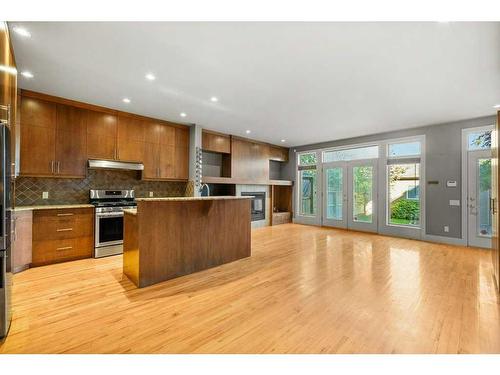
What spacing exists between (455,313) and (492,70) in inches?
119

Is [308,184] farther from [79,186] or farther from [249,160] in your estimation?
[79,186]

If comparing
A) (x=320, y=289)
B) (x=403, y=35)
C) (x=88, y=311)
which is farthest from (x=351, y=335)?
(x=403, y=35)

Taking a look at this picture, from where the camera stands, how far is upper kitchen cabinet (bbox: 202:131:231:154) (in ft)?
20.5

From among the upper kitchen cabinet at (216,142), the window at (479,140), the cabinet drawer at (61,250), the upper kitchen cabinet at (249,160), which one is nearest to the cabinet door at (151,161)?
the upper kitchen cabinet at (216,142)

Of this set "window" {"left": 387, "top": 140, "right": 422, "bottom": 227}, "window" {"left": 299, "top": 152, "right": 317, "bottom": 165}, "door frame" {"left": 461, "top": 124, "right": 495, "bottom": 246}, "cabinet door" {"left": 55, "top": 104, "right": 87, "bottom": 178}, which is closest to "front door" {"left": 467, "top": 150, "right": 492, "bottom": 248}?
"door frame" {"left": 461, "top": 124, "right": 495, "bottom": 246}

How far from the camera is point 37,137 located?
3.93 meters

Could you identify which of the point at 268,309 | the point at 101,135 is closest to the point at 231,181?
the point at 101,135

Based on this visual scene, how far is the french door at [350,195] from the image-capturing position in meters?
6.70

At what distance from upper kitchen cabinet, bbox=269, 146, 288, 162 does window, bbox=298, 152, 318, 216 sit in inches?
20.6

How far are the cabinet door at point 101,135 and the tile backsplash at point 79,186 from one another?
41 cm

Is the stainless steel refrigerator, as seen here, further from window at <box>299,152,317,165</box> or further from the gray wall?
window at <box>299,152,317,165</box>

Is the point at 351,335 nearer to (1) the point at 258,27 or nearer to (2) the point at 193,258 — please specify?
(2) the point at 193,258

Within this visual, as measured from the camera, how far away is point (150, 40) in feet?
8.26

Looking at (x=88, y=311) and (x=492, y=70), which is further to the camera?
(x=492, y=70)
